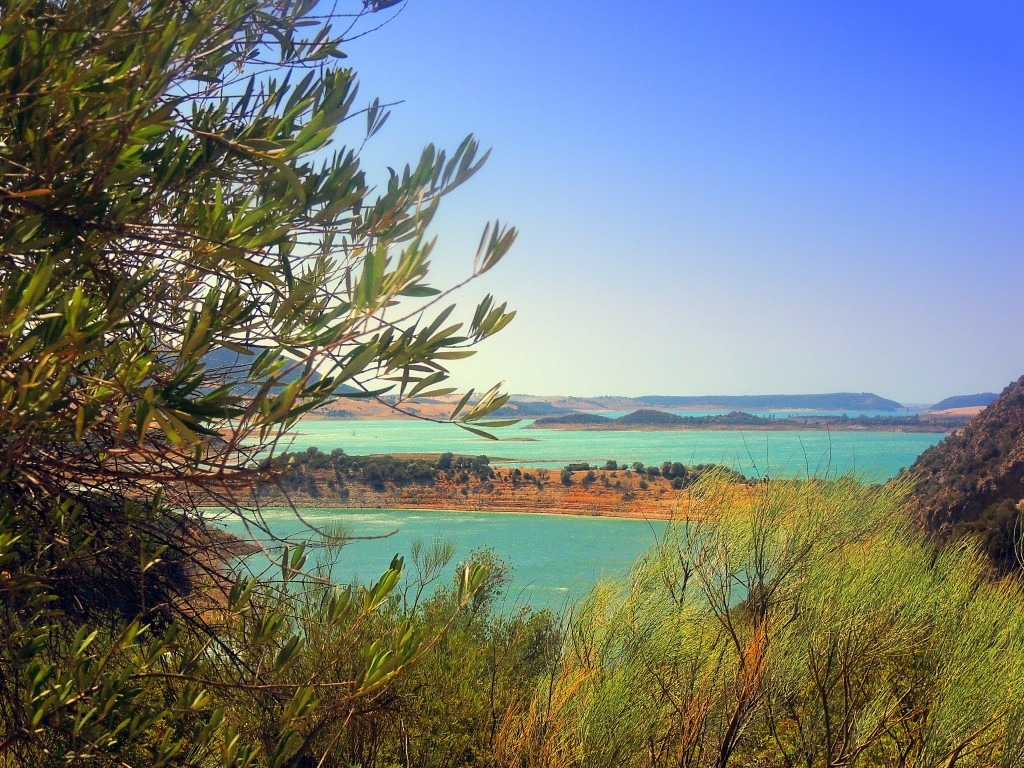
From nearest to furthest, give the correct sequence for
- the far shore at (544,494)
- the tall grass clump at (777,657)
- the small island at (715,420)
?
the tall grass clump at (777,657) → the far shore at (544,494) → the small island at (715,420)

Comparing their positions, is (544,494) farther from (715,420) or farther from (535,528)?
(715,420)

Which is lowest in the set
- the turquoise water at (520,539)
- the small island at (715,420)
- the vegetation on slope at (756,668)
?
the turquoise water at (520,539)

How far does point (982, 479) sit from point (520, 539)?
379 inches

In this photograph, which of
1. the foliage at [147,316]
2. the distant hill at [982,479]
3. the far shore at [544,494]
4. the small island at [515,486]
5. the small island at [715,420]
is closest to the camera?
the foliage at [147,316]

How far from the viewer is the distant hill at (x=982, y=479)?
10.9 metres

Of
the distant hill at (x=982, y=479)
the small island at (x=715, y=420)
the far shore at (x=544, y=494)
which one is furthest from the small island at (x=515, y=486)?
the distant hill at (x=982, y=479)

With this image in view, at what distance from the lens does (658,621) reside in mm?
4941

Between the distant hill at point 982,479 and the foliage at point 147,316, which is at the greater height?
the foliage at point 147,316

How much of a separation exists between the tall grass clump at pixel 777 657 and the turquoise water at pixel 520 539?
6814 millimetres

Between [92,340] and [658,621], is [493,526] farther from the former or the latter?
[92,340]

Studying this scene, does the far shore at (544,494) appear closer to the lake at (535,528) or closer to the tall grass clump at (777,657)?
the lake at (535,528)

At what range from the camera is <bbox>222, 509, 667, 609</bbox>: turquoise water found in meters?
13.9

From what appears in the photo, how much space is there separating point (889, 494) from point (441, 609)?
416 centimetres

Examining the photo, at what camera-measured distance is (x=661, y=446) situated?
36.7 meters
